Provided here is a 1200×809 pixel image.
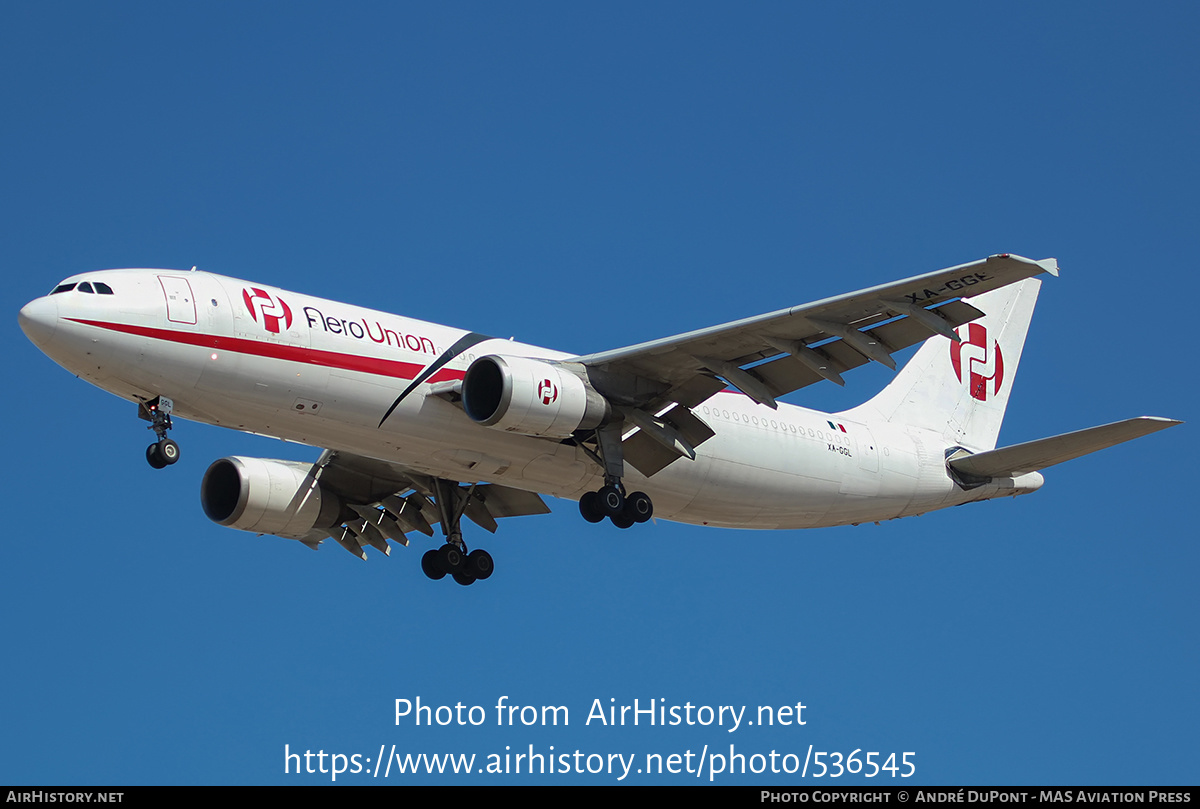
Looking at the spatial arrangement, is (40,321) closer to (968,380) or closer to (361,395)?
(361,395)

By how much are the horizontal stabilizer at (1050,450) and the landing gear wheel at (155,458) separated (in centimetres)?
1668

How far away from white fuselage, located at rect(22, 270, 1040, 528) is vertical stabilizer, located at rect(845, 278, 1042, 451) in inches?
132

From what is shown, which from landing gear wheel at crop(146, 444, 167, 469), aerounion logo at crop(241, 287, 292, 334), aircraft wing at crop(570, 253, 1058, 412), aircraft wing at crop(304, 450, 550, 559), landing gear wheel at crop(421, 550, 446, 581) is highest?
aircraft wing at crop(570, 253, 1058, 412)

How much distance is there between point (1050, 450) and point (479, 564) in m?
11.9

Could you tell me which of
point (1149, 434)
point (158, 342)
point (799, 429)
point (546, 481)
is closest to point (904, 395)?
point (799, 429)

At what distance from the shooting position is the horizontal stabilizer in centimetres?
2654

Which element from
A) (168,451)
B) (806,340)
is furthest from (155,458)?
(806,340)

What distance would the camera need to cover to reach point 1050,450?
29.5 meters

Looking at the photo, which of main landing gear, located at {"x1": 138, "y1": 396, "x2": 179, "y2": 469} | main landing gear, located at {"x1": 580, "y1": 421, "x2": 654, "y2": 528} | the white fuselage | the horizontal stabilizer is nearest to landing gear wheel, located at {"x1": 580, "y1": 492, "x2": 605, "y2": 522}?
main landing gear, located at {"x1": 580, "y1": 421, "x2": 654, "y2": 528}

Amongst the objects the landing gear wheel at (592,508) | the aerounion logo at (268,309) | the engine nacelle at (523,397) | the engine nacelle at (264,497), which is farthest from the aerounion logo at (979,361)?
the aerounion logo at (268,309)

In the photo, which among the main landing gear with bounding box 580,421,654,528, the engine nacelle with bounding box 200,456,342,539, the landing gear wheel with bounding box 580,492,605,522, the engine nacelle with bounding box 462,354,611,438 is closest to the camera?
the engine nacelle with bounding box 462,354,611,438

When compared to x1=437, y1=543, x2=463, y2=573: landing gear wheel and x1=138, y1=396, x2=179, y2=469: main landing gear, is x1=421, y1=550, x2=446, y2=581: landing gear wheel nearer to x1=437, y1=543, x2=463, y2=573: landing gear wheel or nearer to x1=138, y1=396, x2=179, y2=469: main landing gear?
x1=437, y1=543, x2=463, y2=573: landing gear wheel

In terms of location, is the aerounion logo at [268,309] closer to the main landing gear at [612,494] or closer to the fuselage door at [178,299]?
the fuselage door at [178,299]

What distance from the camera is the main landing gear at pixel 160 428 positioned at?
2370 centimetres
